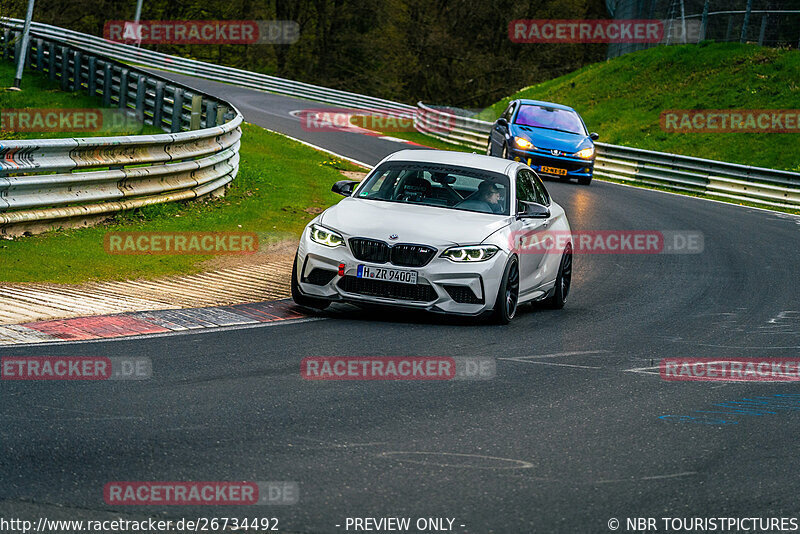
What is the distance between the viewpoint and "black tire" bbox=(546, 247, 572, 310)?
38.4ft

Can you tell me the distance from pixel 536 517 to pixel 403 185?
6.53m

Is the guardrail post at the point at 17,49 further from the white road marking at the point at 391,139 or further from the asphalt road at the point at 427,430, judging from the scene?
the asphalt road at the point at 427,430

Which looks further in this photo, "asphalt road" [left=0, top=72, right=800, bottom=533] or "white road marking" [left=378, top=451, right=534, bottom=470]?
"white road marking" [left=378, top=451, right=534, bottom=470]

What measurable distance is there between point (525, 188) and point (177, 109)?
548 inches

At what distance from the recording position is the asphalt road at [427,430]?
4.96 meters

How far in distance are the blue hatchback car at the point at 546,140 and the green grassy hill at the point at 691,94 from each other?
7839mm

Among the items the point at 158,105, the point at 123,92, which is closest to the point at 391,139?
the point at 123,92

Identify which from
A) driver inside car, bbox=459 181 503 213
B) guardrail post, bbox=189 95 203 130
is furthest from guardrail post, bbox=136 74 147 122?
driver inside car, bbox=459 181 503 213

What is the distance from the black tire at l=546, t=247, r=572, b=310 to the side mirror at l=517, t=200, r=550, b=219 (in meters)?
0.90

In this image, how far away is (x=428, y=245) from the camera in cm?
970

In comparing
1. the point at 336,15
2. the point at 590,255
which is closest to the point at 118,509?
the point at 590,255

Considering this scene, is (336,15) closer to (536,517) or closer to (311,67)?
(311,67)

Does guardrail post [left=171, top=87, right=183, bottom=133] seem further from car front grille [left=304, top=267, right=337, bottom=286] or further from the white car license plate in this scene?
the white car license plate

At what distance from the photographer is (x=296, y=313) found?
33.2 feet
